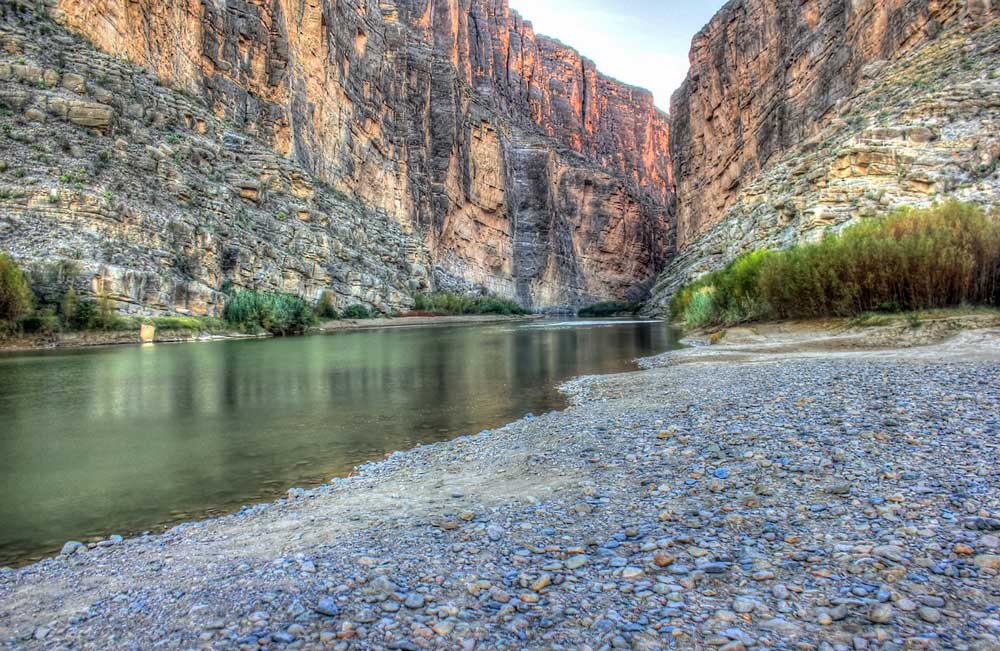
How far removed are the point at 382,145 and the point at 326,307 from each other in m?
35.8

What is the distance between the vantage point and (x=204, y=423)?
38.6ft

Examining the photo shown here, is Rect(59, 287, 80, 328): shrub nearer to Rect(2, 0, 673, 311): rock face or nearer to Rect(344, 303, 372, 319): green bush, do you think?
Rect(2, 0, 673, 311): rock face

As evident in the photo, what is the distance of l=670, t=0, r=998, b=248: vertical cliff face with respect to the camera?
41.2m

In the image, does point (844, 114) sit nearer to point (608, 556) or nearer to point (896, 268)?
point (896, 268)

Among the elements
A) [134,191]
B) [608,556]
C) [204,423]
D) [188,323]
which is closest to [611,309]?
[188,323]

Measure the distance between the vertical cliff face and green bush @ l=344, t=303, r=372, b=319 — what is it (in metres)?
46.2

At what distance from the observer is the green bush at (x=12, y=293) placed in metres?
29.5

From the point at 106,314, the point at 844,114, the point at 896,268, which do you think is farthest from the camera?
the point at 844,114

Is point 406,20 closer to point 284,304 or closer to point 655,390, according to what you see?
point 284,304

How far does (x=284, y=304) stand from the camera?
4981 centimetres

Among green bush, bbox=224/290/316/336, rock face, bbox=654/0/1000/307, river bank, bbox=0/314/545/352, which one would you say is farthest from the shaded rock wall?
rock face, bbox=654/0/1000/307

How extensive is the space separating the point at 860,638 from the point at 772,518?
1.74 m

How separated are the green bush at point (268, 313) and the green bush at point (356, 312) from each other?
10.3 metres

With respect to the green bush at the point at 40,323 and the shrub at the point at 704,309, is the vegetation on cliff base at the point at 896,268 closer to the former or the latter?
the shrub at the point at 704,309
